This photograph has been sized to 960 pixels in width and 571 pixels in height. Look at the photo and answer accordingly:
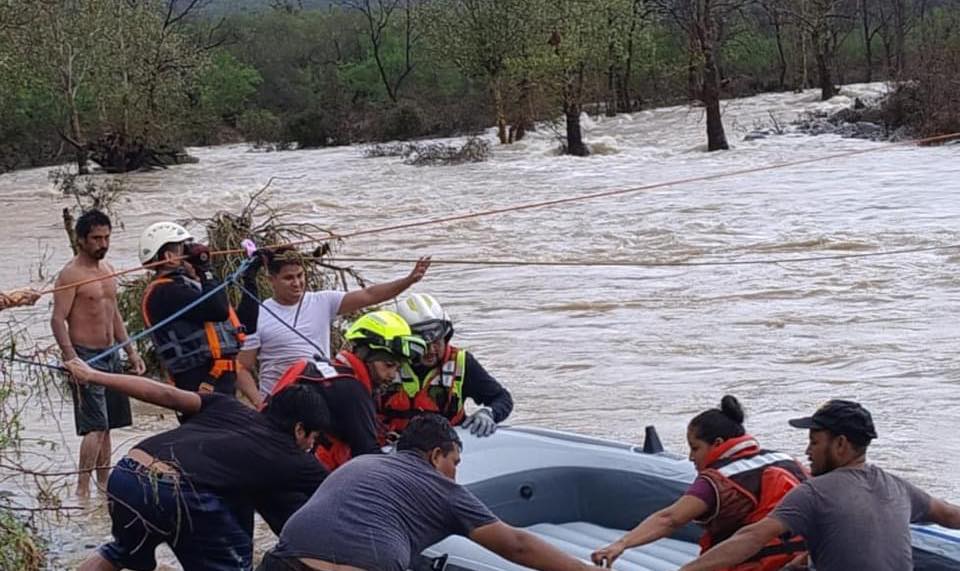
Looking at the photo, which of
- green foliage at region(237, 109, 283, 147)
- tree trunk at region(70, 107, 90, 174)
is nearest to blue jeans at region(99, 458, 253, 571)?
tree trunk at region(70, 107, 90, 174)

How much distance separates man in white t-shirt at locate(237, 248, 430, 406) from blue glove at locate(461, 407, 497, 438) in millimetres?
792

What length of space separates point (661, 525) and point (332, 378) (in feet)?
4.46

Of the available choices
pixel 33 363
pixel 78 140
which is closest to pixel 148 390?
pixel 33 363

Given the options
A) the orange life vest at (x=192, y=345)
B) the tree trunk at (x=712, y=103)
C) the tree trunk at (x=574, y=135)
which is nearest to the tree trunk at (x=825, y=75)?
the tree trunk at (x=712, y=103)

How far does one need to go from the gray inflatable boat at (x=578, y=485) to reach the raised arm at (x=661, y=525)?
2.91 ft

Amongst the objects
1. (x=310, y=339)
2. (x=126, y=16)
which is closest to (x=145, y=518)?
(x=310, y=339)

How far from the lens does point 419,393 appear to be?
566cm

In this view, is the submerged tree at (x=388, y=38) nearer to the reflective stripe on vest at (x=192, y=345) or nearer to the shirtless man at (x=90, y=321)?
the shirtless man at (x=90, y=321)

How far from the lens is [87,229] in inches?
270

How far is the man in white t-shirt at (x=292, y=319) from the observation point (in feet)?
20.9

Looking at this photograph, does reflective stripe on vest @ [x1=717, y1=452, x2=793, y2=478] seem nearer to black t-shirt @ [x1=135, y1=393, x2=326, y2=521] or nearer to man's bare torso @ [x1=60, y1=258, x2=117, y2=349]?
black t-shirt @ [x1=135, y1=393, x2=326, y2=521]

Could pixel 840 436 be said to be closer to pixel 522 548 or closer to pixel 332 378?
pixel 522 548

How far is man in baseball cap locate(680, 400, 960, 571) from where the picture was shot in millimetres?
3859

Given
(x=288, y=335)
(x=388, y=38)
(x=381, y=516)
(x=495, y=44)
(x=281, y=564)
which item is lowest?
(x=281, y=564)
